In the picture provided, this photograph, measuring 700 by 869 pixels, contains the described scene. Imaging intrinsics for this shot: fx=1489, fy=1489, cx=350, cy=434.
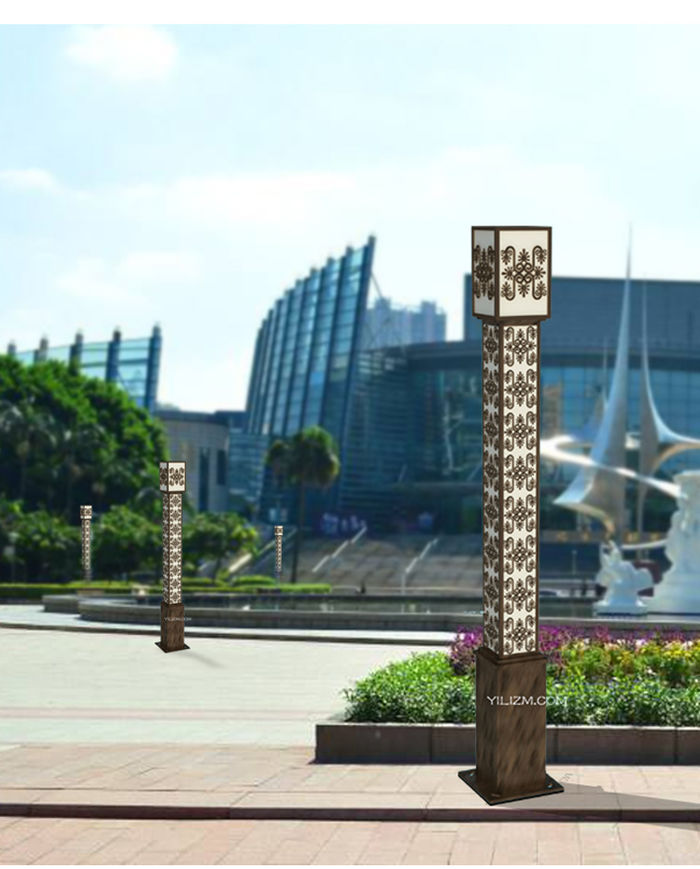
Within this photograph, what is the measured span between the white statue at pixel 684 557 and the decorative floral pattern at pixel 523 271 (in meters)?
38.6

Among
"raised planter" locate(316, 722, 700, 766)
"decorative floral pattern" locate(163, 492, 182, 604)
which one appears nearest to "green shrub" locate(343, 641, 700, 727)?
"raised planter" locate(316, 722, 700, 766)

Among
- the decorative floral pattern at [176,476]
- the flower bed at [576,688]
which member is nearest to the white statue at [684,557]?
the decorative floral pattern at [176,476]

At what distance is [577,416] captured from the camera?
130m

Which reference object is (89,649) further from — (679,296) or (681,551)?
(679,296)

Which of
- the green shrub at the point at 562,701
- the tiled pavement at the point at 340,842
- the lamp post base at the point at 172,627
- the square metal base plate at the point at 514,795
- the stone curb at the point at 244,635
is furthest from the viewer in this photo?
the stone curb at the point at 244,635

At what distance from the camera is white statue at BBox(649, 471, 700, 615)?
168 feet

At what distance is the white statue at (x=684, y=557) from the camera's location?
51.1 m

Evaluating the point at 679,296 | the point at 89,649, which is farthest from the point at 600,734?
the point at 679,296

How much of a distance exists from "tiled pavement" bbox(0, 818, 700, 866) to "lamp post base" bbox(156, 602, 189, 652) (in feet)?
49.5

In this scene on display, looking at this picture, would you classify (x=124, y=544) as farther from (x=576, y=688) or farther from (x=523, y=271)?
(x=523, y=271)

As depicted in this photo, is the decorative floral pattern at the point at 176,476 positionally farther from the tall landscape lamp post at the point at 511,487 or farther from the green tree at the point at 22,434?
the green tree at the point at 22,434

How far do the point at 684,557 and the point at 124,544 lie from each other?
26.0 m

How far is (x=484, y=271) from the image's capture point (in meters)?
13.7

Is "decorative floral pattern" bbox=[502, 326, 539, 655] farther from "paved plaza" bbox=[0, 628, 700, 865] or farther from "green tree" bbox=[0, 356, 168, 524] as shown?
"green tree" bbox=[0, 356, 168, 524]
